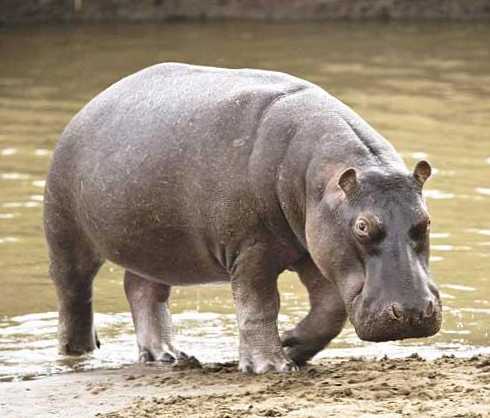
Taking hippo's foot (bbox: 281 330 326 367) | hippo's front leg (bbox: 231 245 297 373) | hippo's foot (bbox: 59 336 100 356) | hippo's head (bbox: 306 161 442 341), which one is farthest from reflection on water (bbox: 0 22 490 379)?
hippo's head (bbox: 306 161 442 341)

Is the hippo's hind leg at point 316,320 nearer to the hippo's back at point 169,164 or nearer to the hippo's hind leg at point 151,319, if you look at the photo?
the hippo's back at point 169,164

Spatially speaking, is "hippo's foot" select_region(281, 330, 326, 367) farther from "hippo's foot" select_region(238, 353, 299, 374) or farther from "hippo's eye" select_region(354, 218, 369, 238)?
"hippo's eye" select_region(354, 218, 369, 238)

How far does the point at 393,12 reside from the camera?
20.4 metres

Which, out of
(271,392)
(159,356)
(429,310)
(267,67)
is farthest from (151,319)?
(267,67)

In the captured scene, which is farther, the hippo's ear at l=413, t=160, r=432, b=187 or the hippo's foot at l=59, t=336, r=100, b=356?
the hippo's foot at l=59, t=336, r=100, b=356

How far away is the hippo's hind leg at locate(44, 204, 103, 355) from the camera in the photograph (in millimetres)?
6984

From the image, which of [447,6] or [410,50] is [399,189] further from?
[447,6]

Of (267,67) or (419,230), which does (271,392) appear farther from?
(267,67)

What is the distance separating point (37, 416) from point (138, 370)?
95 centimetres

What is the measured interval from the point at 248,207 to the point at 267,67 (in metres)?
10.5

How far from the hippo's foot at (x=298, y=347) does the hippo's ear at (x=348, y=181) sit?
2.96 ft

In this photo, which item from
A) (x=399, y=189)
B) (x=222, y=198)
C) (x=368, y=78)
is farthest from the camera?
(x=368, y=78)

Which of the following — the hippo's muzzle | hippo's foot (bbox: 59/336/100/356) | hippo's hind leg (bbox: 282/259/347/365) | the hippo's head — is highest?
the hippo's head

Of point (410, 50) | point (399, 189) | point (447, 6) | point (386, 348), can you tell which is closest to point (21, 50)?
point (410, 50)
